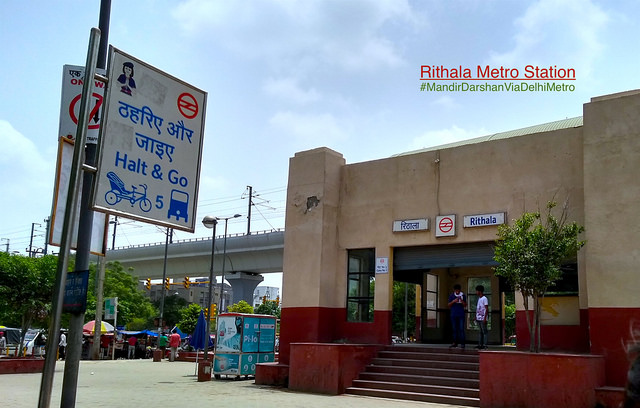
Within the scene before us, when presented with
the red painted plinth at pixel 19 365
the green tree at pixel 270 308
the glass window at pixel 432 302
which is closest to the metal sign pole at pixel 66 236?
the glass window at pixel 432 302

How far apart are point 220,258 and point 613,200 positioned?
43931 millimetres

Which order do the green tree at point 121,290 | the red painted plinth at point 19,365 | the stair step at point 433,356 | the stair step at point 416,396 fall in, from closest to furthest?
the stair step at point 416,396
the stair step at point 433,356
the red painted plinth at point 19,365
the green tree at point 121,290

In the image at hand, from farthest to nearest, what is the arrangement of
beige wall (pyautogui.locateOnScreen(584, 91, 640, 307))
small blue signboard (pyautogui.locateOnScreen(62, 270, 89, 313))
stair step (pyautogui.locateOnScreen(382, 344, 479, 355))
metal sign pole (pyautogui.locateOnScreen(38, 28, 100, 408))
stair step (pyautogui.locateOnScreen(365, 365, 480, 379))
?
1. stair step (pyautogui.locateOnScreen(382, 344, 479, 355))
2. stair step (pyautogui.locateOnScreen(365, 365, 480, 379))
3. beige wall (pyautogui.locateOnScreen(584, 91, 640, 307))
4. small blue signboard (pyautogui.locateOnScreen(62, 270, 89, 313))
5. metal sign pole (pyautogui.locateOnScreen(38, 28, 100, 408))

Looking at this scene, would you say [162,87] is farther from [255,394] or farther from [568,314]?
[568,314]

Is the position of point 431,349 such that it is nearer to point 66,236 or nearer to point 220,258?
point 66,236

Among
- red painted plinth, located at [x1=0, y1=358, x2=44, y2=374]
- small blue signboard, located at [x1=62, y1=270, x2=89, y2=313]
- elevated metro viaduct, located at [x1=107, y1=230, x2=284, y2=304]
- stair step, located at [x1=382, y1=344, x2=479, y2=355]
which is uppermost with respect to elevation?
elevated metro viaduct, located at [x1=107, y1=230, x2=284, y2=304]

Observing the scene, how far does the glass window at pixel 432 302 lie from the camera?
2038 cm

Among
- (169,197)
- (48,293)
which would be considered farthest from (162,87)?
(48,293)

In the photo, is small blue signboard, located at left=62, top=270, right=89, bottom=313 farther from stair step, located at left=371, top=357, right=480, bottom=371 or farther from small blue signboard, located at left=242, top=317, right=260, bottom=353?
small blue signboard, located at left=242, top=317, right=260, bottom=353

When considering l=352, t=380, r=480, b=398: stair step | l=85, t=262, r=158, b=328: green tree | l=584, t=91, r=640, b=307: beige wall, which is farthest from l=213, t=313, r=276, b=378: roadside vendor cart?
l=85, t=262, r=158, b=328: green tree

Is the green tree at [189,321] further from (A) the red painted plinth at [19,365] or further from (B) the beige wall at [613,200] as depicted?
(B) the beige wall at [613,200]

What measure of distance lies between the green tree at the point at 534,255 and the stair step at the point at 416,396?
184 centimetres

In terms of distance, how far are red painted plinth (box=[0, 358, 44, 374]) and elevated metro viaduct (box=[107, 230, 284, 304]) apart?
86.4 feet

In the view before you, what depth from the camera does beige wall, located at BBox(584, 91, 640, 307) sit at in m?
13.2
